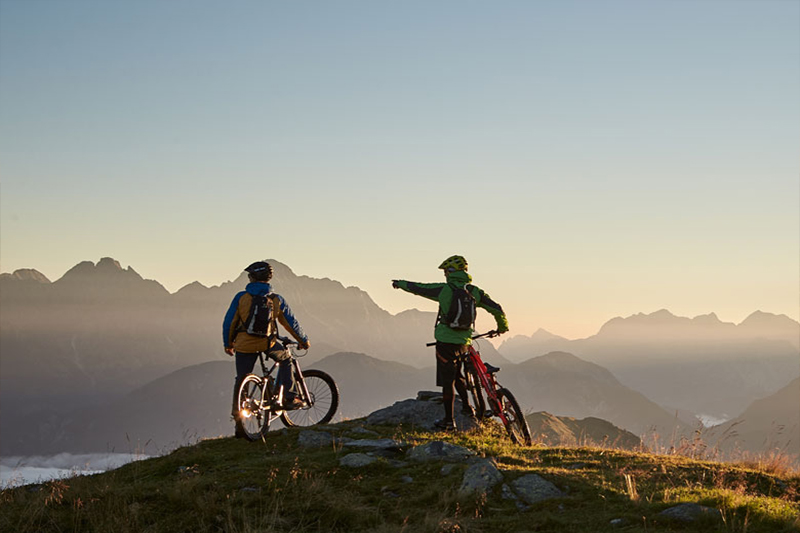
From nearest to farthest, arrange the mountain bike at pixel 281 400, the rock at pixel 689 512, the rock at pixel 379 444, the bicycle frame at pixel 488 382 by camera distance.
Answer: the rock at pixel 689 512
the rock at pixel 379 444
the mountain bike at pixel 281 400
the bicycle frame at pixel 488 382

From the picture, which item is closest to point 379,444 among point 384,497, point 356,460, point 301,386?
point 356,460

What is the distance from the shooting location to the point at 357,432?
41.7 ft

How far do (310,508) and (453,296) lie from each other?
5.88 metres

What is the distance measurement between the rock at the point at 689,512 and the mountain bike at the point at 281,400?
7387 millimetres

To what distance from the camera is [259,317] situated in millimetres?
12141

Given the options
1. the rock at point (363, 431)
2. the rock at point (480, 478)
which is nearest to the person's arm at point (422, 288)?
the rock at point (363, 431)

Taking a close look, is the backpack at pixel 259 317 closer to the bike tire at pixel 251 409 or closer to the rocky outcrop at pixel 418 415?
the bike tire at pixel 251 409

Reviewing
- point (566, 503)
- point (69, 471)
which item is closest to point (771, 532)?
point (566, 503)

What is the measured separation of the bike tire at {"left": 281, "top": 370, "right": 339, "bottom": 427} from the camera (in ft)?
46.2

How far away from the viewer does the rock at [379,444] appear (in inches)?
428

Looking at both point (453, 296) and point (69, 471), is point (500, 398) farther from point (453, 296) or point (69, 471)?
point (69, 471)

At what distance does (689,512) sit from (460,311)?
624 centimetres

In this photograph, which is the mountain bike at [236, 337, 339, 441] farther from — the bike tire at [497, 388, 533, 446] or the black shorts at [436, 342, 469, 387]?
the bike tire at [497, 388, 533, 446]

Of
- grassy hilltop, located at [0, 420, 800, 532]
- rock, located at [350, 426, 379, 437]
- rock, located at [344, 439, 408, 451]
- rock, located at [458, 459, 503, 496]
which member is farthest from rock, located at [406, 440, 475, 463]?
rock, located at [350, 426, 379, 437]
